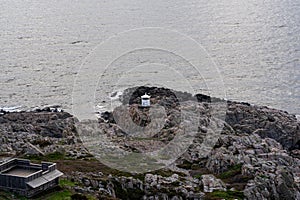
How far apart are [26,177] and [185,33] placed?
399ft

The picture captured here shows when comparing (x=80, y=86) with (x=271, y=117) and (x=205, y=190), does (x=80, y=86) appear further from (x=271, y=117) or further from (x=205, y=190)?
(x=205, y=190)

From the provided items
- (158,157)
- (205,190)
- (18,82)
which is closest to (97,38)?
(18,82)

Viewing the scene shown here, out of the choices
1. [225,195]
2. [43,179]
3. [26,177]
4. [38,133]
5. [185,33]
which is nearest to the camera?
[26,177]

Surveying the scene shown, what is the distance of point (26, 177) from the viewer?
121 ft

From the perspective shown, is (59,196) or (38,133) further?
(38,133)

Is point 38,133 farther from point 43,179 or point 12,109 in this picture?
point 43,179

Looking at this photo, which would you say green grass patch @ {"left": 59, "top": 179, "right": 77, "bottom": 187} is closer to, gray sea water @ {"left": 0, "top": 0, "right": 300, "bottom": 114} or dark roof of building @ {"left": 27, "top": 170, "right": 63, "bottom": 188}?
dark roof of building @ {"left": 27, "top": 170, "right": 63, "bottom": 188}

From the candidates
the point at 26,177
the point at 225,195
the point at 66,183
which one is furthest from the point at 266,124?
the point at 26,177

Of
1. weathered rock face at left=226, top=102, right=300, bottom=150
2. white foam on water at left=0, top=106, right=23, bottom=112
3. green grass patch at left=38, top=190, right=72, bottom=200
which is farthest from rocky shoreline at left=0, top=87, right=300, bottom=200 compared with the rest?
white foam on water at left=0, top=106, right=23, bottom=112

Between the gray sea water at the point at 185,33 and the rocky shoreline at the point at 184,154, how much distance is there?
1698 cm

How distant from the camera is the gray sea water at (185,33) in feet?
314

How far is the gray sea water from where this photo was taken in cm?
9569

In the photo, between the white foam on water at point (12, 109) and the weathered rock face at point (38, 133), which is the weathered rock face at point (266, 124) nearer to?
the weathered rock face at point (38, 133)

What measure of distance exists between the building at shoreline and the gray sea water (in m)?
48.2
